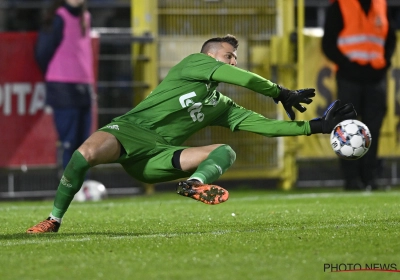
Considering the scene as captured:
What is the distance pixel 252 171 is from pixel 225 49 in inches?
260

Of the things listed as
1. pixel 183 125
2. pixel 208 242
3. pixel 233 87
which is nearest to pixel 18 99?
pixel 233 87

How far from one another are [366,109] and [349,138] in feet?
17.1

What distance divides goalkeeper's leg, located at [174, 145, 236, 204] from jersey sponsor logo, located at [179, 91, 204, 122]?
1.22 ft

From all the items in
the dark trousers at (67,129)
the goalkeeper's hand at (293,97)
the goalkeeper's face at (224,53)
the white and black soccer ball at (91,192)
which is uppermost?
the goalkeeper's face at (224,53)

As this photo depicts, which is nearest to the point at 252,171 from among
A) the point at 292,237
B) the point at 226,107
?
the point at 226,107

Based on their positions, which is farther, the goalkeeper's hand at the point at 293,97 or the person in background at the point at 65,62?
the person in background at the point at 65,62

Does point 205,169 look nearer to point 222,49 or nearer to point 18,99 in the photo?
point 222,49

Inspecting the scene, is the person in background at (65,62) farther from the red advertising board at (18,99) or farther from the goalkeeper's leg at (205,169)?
the goalkeeper's leg at (205,169)

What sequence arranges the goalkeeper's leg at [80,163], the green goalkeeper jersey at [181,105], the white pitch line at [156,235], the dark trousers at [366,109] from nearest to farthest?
the white pitch line at [156,235]
the goalkeeper's leg at [80,163]
the green goalkeeper jersey at [181,105]
the dark trousers at [366,109]

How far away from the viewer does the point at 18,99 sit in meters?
13.5

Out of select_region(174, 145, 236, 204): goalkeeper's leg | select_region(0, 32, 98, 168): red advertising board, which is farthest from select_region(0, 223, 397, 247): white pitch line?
select_region(0, 32, 98, 168): red advertising board

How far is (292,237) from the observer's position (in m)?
7.09

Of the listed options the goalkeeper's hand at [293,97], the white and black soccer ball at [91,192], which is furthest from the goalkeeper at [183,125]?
the white and black soccer ball at [91,192]

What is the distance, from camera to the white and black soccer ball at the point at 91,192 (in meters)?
13.0
